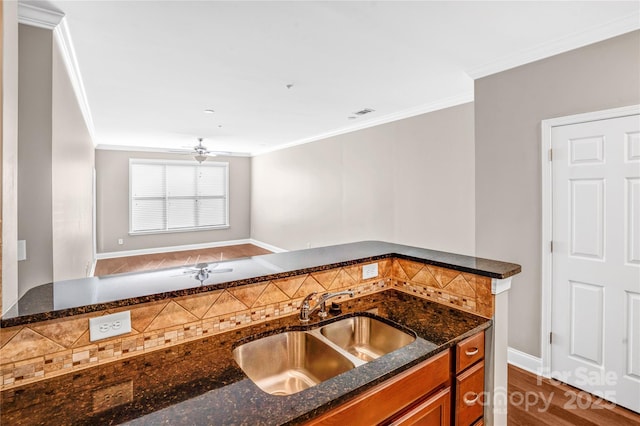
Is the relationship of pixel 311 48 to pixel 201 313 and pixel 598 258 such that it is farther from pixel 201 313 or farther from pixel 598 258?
pixel 598 258

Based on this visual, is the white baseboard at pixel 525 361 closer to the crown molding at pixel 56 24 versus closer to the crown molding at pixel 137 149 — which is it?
the crown molding at pixel 56 24

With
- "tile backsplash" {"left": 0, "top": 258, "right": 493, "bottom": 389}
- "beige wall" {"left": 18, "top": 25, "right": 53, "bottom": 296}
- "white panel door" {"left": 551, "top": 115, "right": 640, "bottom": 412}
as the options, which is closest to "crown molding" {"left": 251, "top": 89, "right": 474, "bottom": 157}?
"white panel door" {"left": 551, "top": 115, "right": 640, "bottom": 412}

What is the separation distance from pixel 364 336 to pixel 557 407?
1.76 meters

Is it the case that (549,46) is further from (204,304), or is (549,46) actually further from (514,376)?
(204,304)

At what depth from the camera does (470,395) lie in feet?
4.82

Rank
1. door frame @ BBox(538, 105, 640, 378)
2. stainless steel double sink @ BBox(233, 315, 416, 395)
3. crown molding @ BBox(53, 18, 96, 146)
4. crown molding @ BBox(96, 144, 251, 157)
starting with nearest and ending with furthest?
1. stainless steel double sink @ BBox(233, 315, 416, 395)
2. crown molding @ BBox(53, 18, 96, 146)
3. door frame @ BBox(538, 105, 640, 378)
4. crown molding @ BBox(96, 144, 251, 157)

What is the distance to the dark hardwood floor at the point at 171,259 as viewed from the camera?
664 cm

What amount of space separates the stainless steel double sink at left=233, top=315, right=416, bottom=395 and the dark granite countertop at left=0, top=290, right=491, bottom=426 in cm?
10

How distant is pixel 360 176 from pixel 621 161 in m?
3.43

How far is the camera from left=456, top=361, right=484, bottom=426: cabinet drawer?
1.40 meters

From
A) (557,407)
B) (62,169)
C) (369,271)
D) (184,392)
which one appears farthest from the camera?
(62,169)

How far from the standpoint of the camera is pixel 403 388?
1156 mm

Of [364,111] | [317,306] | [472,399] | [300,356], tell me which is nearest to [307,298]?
[317,306]

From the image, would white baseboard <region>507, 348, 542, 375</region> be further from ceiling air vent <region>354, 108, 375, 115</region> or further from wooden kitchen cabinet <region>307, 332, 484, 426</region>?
ceiling air vent <region>354, 108, 375, 115</region>
